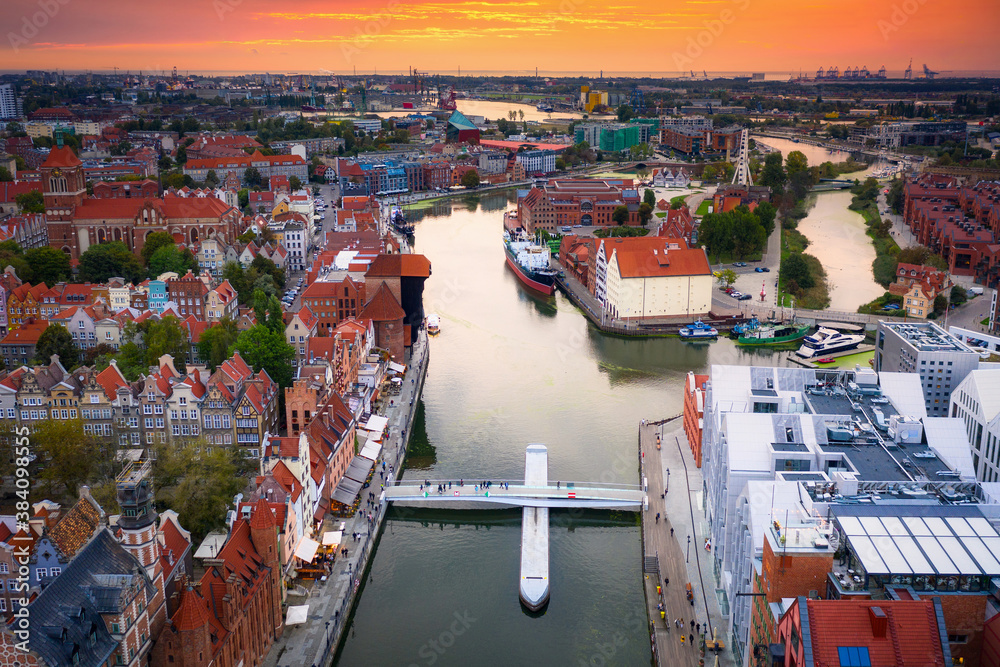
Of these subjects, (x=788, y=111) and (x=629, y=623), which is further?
(x=788, y=111)

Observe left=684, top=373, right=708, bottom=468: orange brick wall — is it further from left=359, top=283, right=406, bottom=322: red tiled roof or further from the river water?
left=359, top=283, right=406, bottom=322: red tiled roof

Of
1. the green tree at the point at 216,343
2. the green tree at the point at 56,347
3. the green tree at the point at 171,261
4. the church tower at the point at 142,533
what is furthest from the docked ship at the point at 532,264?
the church tower at the point at 142,533

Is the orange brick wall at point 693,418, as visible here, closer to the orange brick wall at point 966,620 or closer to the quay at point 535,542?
the quay at point 535,542

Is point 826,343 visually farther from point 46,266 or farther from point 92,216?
point 92,216

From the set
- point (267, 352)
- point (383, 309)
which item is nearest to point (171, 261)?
point (383, 309)

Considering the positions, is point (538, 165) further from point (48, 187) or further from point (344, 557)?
point (344, 557)

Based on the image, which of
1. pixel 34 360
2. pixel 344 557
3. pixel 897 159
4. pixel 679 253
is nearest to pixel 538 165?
pixel 897 159
